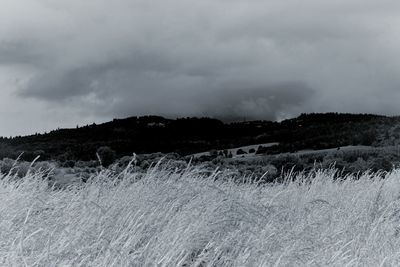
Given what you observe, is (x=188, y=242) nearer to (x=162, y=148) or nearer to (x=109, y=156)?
(x=109, y=156)

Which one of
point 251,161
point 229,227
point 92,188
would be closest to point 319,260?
point 229,227

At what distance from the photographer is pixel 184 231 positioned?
4.99m

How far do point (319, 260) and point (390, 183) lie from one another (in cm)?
611

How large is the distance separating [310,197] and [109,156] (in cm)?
1342

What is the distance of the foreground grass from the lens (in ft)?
14.2

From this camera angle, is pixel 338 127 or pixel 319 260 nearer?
pixel 319 260

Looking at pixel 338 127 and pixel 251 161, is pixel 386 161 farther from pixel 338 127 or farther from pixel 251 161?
pixel 338 127

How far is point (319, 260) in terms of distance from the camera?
179 inches

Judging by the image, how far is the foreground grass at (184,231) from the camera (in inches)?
170

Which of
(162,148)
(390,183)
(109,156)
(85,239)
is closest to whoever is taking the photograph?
(85,239)

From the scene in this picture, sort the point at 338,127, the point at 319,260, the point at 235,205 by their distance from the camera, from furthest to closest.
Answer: the point at 338,127 → the point at 235,205 → the point at 319,260

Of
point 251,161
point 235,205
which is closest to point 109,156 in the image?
point 251,161

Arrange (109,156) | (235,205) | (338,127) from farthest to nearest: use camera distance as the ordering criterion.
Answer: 1. (338,127)
2. (109,156)
3. (235,205)

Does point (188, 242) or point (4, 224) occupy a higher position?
point (4, 224)
